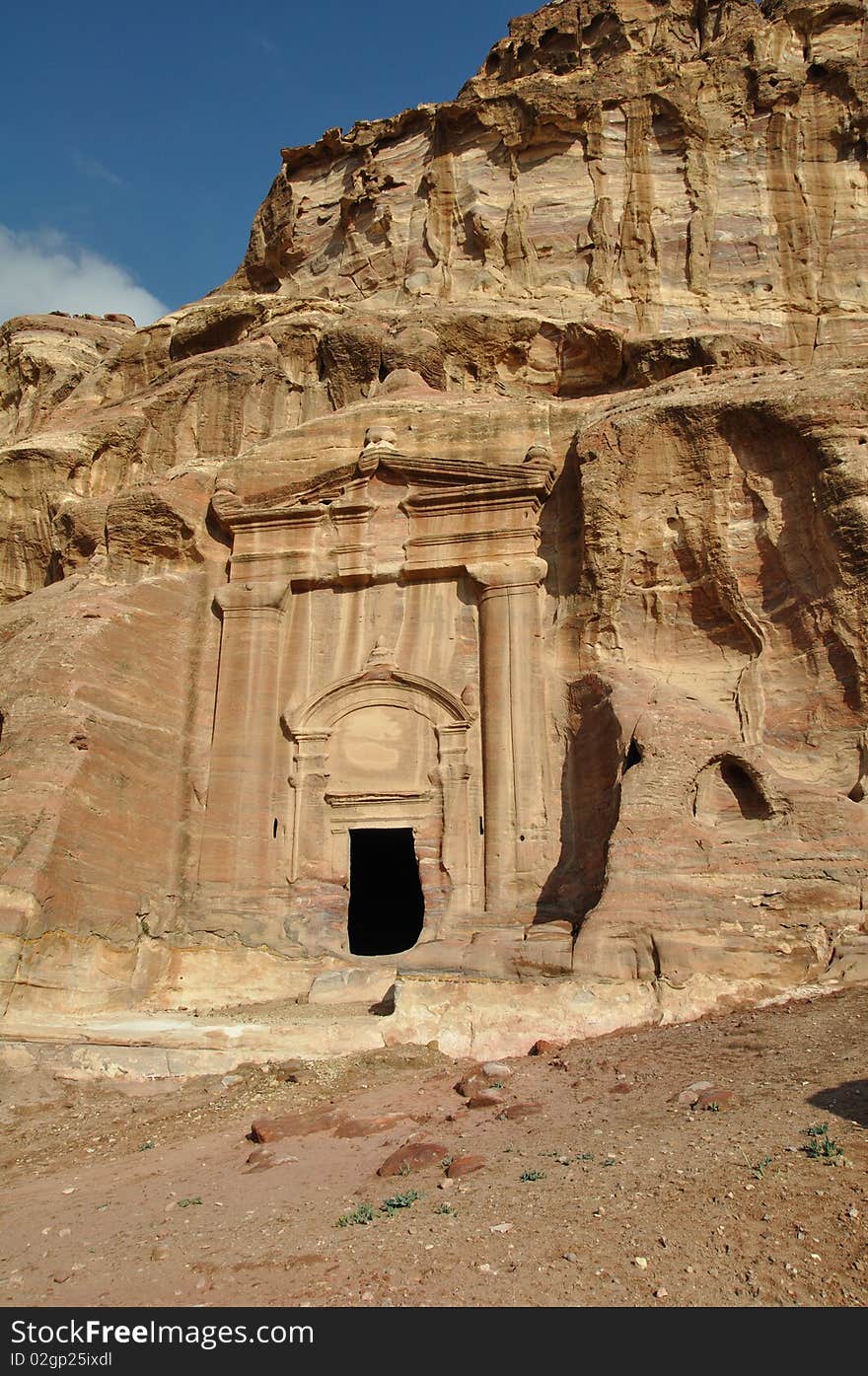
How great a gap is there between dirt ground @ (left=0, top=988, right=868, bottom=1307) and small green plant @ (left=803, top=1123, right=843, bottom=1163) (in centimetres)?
3

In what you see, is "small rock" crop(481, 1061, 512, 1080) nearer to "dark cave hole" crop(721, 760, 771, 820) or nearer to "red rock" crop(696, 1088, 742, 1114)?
"red rock" crop(696, 1088, 742, 1114)

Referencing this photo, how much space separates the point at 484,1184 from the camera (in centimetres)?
648

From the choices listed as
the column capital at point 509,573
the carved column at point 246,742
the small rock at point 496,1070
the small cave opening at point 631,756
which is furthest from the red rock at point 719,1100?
the column capital at point 509,573

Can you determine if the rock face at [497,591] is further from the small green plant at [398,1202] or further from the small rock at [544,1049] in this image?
the small green plant at [398,1202]

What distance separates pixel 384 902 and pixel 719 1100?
46.6 feet

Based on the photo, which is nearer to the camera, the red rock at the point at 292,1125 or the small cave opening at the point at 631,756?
the red rock at the point at 292,1125

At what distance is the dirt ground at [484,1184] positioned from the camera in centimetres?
503

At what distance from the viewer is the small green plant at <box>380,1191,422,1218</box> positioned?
6.23m

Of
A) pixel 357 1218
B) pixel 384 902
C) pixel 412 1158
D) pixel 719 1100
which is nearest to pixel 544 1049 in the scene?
pixel 719 1100

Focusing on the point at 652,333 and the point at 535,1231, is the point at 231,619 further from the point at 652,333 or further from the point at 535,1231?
the point at 535,1231

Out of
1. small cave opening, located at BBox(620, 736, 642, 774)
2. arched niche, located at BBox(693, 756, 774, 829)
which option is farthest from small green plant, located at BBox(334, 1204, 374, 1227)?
small cave opening, located at BBox(620, 736, 642, 774)

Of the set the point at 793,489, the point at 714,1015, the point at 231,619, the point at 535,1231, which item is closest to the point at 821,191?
the point at 793,489

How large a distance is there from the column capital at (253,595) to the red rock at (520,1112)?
35.6 feet

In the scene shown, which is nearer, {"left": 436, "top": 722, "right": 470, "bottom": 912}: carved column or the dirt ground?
the dirt ground
